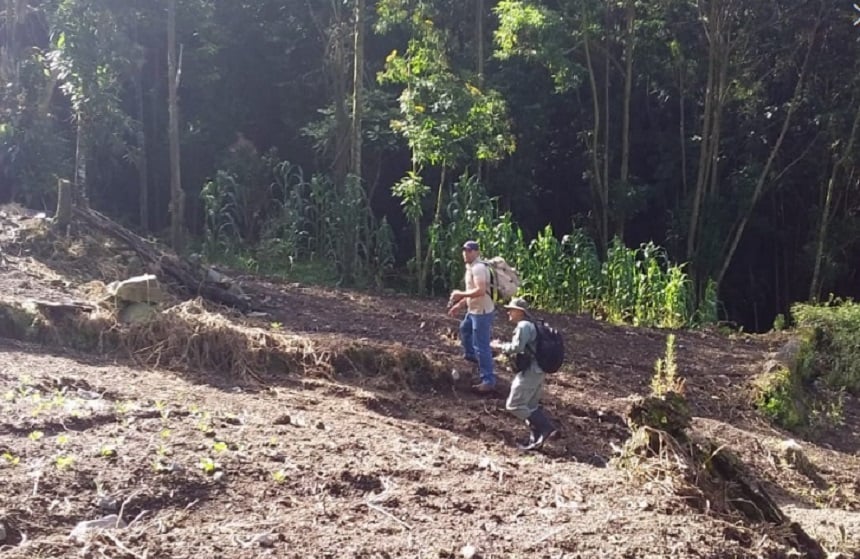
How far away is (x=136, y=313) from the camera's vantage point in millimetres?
8805

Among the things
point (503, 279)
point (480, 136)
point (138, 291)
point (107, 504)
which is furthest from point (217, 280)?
point (107, 504)

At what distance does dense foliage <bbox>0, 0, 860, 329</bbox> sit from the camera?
13.9 m

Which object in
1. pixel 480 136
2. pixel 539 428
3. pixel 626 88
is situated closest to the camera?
pixel 539 428

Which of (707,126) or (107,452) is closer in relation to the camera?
(107,452)

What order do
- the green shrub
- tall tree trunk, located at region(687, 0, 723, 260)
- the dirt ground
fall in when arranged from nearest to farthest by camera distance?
1. the dirt ground
2. the green shrub
3. tall tree trunk, located at region(687, 0, 723, 260)

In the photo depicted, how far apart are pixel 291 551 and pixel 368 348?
4959 millimetres

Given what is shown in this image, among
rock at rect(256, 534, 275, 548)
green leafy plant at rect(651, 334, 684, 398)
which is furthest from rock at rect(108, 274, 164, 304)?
rock at rect(256, 534, 275, 548)

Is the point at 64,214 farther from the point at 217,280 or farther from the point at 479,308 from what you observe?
the point at 479,308

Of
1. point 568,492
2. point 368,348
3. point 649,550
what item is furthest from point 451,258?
point 649,550

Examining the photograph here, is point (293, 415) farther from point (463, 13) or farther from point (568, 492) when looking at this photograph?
point (463, 13)

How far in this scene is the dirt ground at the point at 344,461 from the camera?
14.2ft

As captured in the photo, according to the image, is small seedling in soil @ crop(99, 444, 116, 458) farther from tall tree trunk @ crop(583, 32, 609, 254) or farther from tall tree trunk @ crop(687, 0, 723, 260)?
tall tree trunk @ crop(687, 0, 723, 260)

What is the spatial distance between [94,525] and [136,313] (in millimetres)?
4782

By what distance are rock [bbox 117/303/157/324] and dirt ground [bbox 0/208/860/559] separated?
0.56 meters
